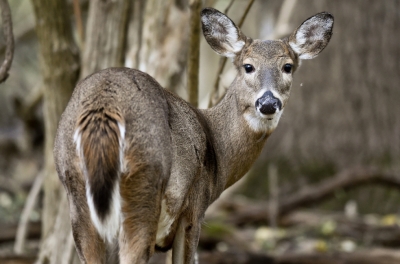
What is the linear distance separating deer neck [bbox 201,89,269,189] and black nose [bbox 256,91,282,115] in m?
0.40

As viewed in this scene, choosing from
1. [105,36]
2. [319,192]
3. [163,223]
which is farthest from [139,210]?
[319,192]

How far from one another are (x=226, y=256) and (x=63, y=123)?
411 cm

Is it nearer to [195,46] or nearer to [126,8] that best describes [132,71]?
[195,46]

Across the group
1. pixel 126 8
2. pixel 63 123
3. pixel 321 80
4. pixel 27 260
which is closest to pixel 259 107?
pixel 63 123

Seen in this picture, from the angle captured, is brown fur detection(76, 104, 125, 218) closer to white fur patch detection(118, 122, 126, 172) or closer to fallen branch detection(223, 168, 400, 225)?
white fur patch detection(118, 122, 126, 172)

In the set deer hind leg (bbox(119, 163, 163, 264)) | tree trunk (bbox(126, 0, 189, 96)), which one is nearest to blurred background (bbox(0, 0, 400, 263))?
tree trunk (bbox(126, 0, 189, 96))

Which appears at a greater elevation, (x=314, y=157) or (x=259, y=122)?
(x=314, y=157)

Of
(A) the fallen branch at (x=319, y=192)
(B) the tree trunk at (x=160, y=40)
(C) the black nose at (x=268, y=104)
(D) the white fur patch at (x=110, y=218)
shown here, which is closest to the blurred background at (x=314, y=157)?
(A) the fallen branch at (x=319, y=192)

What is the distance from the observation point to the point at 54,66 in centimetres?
755

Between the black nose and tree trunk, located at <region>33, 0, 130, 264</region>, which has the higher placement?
tree trunk, located at <region>33, 0, 130, 264</region>

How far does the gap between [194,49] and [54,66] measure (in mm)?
1762

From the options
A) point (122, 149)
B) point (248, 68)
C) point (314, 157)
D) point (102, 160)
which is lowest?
point (102, 160)

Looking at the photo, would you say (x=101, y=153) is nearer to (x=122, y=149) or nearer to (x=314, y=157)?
(x=122, y=149)

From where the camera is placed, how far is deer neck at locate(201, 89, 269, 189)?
237 inches
